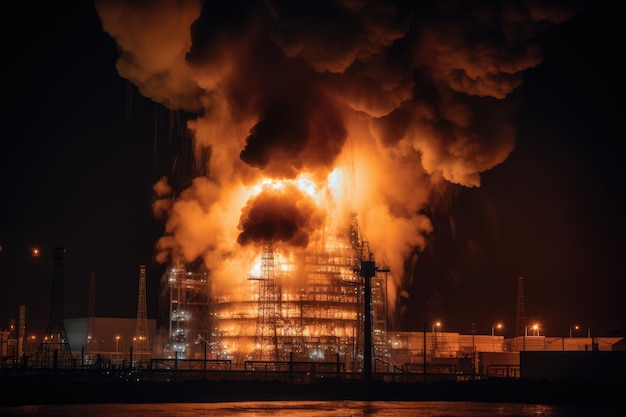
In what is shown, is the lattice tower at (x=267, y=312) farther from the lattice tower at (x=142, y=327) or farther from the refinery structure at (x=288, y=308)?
the lattice tower at (x=142, y=327)

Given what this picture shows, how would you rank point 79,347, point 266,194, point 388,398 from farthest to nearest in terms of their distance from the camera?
point 79,347 < point 266,194 < point 388,398

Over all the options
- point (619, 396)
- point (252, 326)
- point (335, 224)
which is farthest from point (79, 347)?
point (619, 396)

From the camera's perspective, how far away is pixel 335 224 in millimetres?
109875

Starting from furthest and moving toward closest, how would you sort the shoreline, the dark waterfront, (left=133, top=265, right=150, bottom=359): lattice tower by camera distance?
(left=133, top=265, right=150, bottom=359): lattice tower
the shoreline
the dark waterfront

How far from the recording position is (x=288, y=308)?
107438 millimetres

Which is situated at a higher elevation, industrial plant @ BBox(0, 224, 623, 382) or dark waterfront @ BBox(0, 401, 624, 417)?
industrial plant @ BBox(0, 224, 623, 382)

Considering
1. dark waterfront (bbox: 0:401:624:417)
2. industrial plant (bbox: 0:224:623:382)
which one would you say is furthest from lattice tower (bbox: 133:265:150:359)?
dark waterfront (bbox: 0:401:624:417)

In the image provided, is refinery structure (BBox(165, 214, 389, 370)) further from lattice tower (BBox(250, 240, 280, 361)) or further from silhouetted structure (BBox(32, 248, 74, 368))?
silhouetted structure (BBox(32, 248, 74, 368))

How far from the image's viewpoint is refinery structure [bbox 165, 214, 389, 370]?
100250 mm

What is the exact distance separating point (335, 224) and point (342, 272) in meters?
5.90

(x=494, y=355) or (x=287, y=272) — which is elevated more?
(x=287, y=272)

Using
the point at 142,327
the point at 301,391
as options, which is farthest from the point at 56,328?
the point at 301,391

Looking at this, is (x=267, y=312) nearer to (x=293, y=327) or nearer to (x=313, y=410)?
(x=293, y=327)

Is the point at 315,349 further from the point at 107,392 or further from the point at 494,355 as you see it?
the point at 107,392
